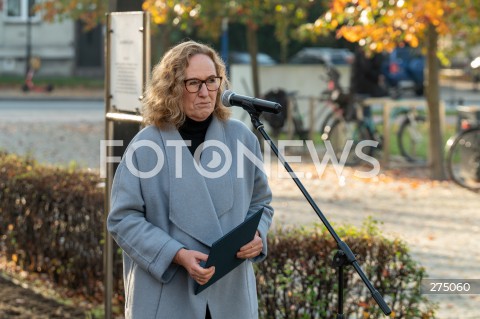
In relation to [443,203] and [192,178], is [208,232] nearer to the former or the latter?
[192,178]

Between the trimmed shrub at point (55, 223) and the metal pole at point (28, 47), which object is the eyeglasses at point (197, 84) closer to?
the trimmed shrub at point (55, 223)

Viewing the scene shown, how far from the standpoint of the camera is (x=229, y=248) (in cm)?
370

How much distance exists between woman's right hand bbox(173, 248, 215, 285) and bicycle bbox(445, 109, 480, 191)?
900 cm

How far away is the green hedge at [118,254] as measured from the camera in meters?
5.81

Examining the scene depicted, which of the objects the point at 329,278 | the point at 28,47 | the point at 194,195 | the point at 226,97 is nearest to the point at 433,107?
the point at 329,278

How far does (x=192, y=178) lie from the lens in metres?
3.87

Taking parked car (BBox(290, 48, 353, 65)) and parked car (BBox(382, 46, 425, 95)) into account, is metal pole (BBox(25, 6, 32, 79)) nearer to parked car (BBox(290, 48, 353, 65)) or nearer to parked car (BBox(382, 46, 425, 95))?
parked car (BBox(290, 48, 353, 65))

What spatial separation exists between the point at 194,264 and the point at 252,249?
0.72ft

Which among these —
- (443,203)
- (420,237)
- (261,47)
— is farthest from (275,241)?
(261,47)

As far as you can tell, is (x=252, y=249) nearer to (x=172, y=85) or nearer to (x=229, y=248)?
(x=229, y=248)

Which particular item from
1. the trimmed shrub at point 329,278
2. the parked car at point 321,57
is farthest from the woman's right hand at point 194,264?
the parked car at point 321,57

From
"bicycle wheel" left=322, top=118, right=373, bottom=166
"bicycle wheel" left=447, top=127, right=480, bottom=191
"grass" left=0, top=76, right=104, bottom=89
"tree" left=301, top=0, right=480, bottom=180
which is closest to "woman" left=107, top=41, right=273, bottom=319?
"tree" left=301, top=0, right=480, bottom=180

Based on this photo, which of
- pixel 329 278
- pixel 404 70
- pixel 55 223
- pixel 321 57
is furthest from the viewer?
pixel 404 70

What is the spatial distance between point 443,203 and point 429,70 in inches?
119
